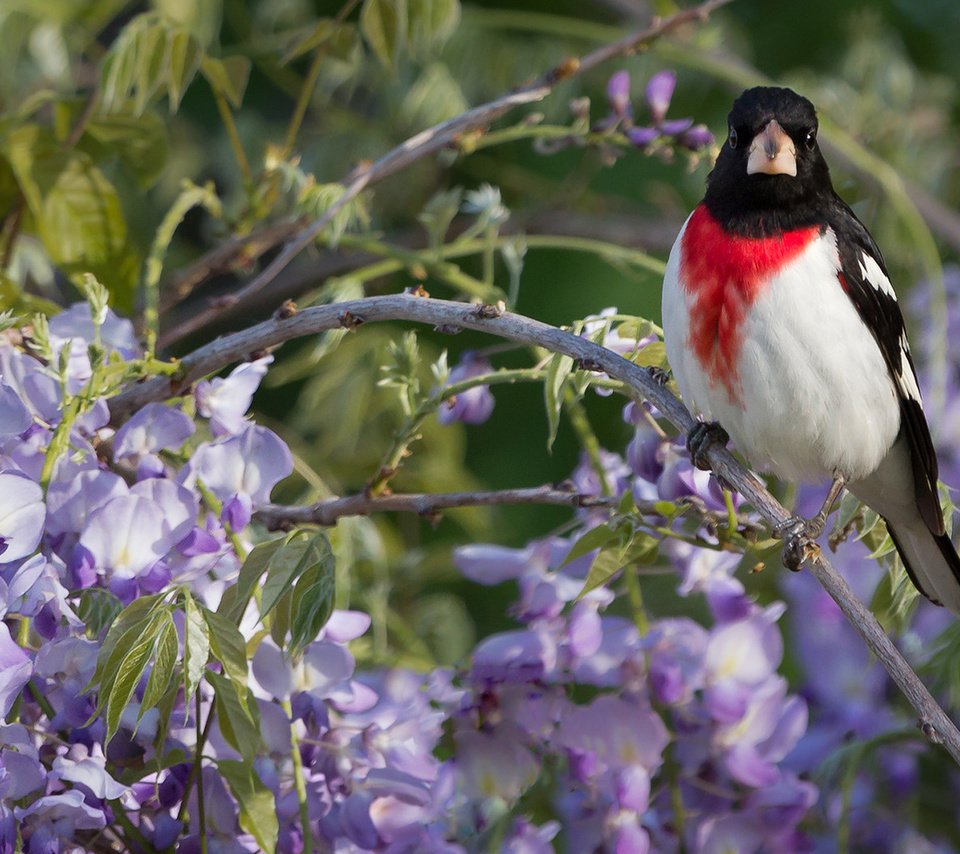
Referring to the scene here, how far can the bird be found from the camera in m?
1.07

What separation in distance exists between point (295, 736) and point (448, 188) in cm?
139

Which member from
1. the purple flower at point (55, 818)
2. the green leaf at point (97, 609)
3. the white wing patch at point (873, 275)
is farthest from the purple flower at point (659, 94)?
the purple flower at point (55, 818)

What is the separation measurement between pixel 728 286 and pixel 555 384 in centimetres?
26

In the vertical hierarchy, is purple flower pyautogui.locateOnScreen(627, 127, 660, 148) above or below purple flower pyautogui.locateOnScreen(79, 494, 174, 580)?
above

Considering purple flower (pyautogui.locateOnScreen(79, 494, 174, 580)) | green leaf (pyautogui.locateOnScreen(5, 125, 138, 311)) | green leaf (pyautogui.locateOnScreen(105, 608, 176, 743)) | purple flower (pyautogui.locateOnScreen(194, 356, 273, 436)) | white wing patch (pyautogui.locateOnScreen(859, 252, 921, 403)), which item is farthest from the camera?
green leaf (pyautogui.locateOnScreen(5, 125, 138, 311))

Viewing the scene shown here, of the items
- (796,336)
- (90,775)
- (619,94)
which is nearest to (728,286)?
(796,336)

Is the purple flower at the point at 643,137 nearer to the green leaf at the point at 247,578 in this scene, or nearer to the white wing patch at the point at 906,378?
the white wing patch at the point at 906,378

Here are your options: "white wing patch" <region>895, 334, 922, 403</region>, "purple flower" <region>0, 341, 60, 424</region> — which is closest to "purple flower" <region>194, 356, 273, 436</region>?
"purple flower" <region>0, 341, 60, 424</region>

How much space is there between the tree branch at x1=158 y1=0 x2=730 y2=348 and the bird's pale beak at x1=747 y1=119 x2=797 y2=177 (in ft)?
0.47

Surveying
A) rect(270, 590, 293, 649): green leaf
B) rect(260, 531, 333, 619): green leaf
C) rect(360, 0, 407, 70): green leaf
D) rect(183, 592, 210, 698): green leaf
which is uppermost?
rect(360, 0, 407, 70): green leaf

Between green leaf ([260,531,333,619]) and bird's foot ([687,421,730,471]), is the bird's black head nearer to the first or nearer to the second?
bird's foot ([687,421,730,471])

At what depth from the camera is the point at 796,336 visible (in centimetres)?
106

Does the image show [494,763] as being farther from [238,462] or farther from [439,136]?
[439,136]

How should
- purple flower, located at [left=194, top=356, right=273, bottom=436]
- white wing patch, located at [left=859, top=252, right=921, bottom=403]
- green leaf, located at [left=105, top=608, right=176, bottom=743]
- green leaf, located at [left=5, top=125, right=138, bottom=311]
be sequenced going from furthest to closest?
green leaf, located at [left=5, top=125, right=138, bottom=311], white wing patch, located at [left=859, top=252, right=921, bottom=403], purple flower, located at [left=194, top=356, right=273, bottom=436], green leaf, located at [left=105, top=608, right=176, bottom=743]
